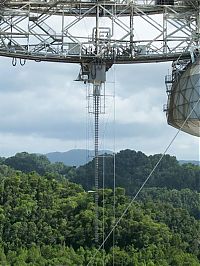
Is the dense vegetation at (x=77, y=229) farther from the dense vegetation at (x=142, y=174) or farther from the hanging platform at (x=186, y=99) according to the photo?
the hanging platform at (x=186, y=99)

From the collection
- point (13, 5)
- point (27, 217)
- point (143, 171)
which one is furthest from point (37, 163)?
point (13, 5)

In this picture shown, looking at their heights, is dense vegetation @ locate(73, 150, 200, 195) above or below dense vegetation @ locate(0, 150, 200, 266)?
above

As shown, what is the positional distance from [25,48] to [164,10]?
357 cm

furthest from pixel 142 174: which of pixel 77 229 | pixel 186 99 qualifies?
pixel 186 99

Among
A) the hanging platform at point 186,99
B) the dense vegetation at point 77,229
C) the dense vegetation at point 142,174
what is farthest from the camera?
the dense vegetation at point 142,174

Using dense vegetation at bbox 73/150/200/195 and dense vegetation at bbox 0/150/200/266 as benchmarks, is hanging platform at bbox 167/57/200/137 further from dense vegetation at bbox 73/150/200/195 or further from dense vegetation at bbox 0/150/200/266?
dense vegetation at bbox 73/150/200/195

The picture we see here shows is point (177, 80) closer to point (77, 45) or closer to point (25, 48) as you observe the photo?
point (77, 45)

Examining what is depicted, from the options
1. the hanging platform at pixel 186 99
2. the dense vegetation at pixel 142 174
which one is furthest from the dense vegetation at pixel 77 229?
the hanging platform at pixel 186 99

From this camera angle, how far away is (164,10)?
17531 millimetres

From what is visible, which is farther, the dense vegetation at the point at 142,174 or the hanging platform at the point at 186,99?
the dense vegetation at the point at 142,174

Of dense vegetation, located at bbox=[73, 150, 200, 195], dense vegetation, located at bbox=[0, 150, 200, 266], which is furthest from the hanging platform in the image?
dense vegetation, located at bbox=[73, 150, 200, 195]

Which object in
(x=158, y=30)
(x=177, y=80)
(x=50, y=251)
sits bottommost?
(x=50, y=251)

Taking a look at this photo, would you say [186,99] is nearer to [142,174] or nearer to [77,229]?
[77,229]

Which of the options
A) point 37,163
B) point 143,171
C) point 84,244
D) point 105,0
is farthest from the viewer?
point 37,163
